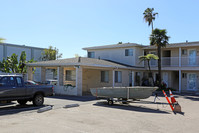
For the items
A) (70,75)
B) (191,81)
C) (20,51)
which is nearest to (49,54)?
(20,51)

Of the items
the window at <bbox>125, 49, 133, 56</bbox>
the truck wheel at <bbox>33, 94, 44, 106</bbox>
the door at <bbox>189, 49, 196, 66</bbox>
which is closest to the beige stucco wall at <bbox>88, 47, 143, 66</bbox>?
the window at <bbox>125, 49, 133, 56</bbox>

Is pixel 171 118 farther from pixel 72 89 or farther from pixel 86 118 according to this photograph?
pixel 72 89

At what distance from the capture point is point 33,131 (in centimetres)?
674

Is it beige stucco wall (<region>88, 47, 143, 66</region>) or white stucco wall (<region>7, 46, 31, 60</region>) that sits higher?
white stucco wall (<region>7, 46, 31, 60</region>)

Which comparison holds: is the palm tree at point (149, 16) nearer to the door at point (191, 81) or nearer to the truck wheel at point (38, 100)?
the door at point (191, 81)

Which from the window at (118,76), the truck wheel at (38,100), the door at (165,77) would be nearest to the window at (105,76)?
the window at (118,76)

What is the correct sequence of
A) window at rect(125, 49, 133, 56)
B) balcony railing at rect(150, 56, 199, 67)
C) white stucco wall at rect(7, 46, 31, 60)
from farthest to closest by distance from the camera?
white stucco wall at rect(7, 46, 31, 60) < window at rect(125, 49, 133, 56) < balcony railing at rect(150, 56, 199, 67)

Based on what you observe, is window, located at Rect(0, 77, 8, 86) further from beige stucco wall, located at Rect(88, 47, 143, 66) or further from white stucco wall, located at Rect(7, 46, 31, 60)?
white stucco wall, located at Rect(7, 46, 31, 60)

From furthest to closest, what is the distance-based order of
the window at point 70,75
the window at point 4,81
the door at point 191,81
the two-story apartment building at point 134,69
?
the window at point 70,75, the door at point 191,81, the two-story apartment building at point 134,69, the window at point 4,81

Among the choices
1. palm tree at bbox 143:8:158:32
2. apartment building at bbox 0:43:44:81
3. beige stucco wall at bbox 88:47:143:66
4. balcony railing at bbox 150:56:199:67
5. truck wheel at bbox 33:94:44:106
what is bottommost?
truck wheel at bbox 33:94:44:106

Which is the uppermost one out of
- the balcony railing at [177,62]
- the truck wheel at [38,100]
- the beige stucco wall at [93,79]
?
the balcony railing at [177,62]

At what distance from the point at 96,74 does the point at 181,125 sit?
16.4 m

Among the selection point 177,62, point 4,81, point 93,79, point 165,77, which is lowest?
point 93,79

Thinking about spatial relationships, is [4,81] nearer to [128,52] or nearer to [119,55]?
[128,52]
